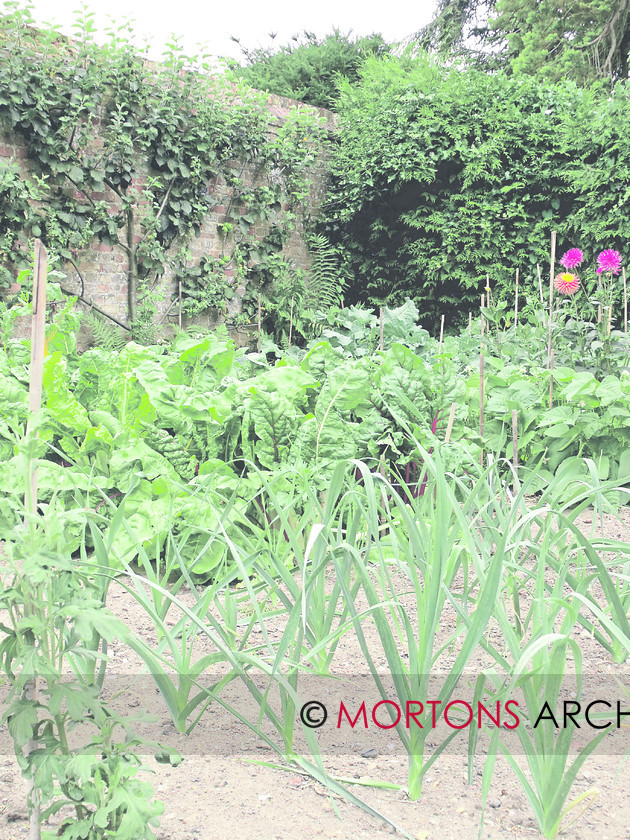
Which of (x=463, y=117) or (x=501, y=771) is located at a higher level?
(x=463, y=117)

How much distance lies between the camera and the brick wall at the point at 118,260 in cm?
534

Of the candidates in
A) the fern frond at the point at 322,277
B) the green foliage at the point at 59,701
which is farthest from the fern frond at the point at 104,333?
the green foliage at the point at 59,701

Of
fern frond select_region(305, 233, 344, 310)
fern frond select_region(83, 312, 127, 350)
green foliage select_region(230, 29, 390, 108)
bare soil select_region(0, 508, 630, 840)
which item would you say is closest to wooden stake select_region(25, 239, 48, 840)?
bare soil select_region(0, 508, 630, 840)

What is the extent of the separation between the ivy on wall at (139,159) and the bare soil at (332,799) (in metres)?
4.83

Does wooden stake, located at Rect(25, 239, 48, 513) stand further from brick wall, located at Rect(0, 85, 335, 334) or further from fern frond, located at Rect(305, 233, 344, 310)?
fern frond, located at Rect(305, 233, 344, 310)

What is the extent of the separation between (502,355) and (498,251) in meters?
3.26

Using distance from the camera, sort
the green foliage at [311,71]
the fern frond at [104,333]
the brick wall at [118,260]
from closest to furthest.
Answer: the fern frond at [104,333]
the brick wall at [118,260]
the green foliage at [311,71]

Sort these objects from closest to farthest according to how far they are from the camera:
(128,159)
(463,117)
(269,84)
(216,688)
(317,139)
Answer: (216,688), (128,159), (463,117), (317,139), (269,84)

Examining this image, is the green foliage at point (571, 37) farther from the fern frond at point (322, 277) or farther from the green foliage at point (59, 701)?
the green foliage at point (59, 701)

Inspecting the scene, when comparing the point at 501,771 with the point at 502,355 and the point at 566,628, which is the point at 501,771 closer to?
the point at 566,628

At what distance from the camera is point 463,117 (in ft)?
22.0

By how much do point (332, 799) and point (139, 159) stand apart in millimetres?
5948

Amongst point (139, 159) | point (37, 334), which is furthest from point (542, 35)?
point (37, 334)

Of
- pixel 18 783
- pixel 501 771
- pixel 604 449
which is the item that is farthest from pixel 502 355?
pixel 18 783
